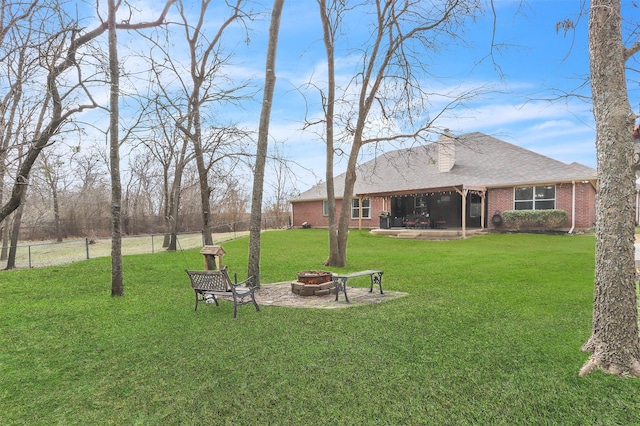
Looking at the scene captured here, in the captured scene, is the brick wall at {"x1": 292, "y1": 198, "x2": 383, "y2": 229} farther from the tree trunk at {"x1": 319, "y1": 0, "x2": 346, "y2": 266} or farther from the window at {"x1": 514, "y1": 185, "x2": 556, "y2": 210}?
the tree trunk at {"x1": 319, "y1": 0, "x2": 346, "y2": 266}

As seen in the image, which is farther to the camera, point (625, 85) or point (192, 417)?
point (625, 85)

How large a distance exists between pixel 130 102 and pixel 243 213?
2386 cm

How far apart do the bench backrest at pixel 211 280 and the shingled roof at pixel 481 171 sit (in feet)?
34.1

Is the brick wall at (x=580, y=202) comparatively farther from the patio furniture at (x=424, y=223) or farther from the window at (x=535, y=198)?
the patio furniture at (x=424, y=223)

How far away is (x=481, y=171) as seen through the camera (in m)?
21.3

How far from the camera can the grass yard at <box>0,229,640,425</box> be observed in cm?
303

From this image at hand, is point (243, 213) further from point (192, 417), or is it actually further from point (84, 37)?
point (192, 417)

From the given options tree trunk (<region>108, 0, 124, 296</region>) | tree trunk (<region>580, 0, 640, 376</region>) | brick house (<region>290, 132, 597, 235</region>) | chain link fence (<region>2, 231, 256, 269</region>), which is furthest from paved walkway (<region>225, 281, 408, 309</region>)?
brick house (<region>290, 132, 597, 235</region>)

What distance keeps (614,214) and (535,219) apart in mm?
15996

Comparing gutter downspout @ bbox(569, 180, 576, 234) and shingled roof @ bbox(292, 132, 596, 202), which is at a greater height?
shingled roof @ bbox(292, 132, 596, 202)

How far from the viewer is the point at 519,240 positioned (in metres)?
15.8

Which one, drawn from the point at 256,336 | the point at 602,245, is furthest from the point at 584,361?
the point at 256,336

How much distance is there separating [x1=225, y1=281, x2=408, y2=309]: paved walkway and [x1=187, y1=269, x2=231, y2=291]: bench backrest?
89 cm

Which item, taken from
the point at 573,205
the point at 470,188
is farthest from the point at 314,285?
the point at 573,205
